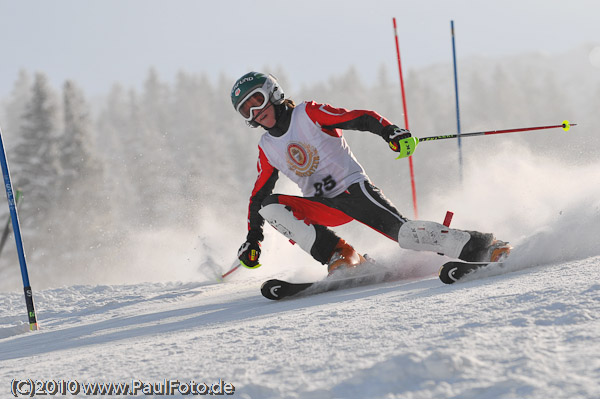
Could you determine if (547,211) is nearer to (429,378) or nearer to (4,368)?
(429,378)

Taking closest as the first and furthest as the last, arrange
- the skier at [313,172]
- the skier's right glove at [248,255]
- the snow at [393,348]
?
1. the snow at [393,348]
2. the skier at [313,172]
3. the skier's right glove at [248,255]

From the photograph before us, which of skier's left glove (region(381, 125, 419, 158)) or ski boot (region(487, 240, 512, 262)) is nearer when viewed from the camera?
ski boot (region(487, 240, 512, 262))

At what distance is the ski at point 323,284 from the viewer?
3.51 meters

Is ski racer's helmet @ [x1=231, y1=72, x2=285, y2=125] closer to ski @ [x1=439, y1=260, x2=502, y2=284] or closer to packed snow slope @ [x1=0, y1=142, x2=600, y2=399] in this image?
packed snow slope @ [x1=0, y1=142, x2=600, y2=399]

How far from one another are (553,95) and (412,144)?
152 ft

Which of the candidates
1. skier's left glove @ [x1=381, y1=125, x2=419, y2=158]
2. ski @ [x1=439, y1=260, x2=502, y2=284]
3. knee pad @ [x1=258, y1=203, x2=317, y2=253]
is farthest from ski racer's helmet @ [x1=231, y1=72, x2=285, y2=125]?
ski @ [x1=439, y1=260, x2=502, y2=284]

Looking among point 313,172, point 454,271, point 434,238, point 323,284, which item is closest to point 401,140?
point 434,238

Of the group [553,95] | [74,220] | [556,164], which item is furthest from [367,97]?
[556,164]

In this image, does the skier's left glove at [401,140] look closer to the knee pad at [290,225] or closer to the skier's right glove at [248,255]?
the knee pad at [290,225]

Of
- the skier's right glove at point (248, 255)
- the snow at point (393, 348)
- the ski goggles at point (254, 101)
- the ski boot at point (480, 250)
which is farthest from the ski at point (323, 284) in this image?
the ski goggles at point (254, 101)

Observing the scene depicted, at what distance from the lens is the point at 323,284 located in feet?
12.1

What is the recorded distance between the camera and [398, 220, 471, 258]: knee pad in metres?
3.37

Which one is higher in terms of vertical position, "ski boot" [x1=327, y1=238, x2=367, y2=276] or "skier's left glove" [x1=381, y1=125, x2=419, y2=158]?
"skier's left glove" [x1=381, y1=125, x2=419, y2=158]

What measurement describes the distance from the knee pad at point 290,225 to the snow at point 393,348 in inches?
42.4
